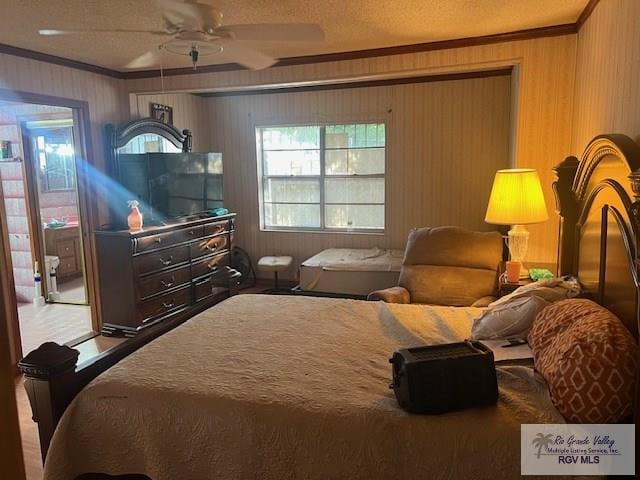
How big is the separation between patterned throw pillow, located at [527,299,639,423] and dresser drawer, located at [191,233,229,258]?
3.86m

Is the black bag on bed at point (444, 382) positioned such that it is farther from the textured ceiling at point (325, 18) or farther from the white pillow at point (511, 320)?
the textured ceiling at point (325, 18)

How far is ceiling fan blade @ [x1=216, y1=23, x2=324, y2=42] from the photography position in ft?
8.13

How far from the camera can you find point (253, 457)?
5.52 ft

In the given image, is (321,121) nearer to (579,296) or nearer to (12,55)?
(12,55)

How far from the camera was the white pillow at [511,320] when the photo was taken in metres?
2.29

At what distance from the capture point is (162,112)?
5.38 metres

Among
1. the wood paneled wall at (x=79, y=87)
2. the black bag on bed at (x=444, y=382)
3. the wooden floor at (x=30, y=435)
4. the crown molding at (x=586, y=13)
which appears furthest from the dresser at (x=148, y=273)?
the crown molding at (x=586, y=13)

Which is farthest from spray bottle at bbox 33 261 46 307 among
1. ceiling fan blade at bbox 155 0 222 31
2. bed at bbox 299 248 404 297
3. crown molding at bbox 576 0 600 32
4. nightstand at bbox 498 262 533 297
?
crown molding at bbox 576 0 600 32

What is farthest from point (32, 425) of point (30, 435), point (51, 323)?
point (51, 323)

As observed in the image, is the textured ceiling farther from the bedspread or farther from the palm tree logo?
the palm tree logo

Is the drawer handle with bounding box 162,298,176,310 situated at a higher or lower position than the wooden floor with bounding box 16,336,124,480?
higher

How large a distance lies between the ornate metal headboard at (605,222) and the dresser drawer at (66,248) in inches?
226

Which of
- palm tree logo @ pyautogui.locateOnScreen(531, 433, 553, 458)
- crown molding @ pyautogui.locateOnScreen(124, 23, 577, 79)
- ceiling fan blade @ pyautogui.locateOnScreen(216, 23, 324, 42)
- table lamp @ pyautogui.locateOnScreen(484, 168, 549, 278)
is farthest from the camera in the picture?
crown molding @ pyautogui.locateOnScreen(124, 23, 577, 79)

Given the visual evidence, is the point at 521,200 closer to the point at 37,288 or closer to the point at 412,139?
the point at 412,139
